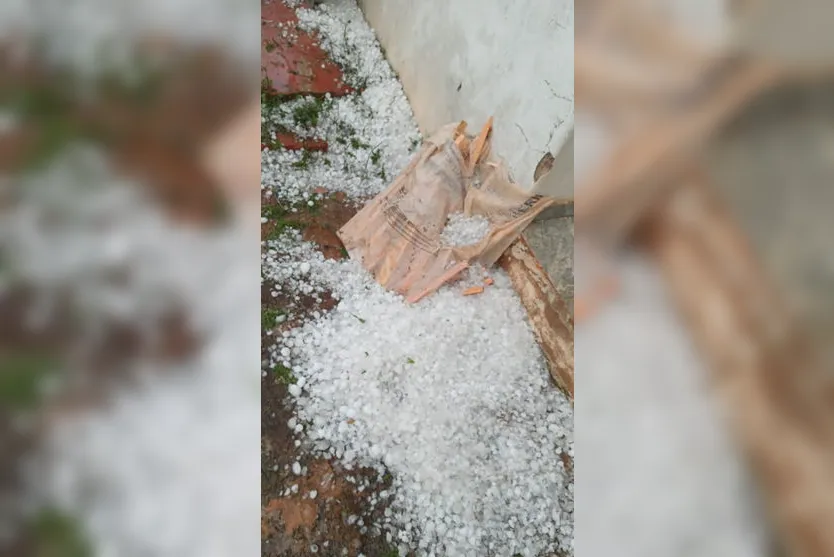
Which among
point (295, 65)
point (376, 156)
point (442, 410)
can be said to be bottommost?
point (442, 410)

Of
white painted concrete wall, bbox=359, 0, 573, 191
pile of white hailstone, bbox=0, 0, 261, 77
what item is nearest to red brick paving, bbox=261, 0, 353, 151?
white painted concrete wall, bbox=359, 0, 573, 191

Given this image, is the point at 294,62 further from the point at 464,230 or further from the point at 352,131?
the point at 464,230

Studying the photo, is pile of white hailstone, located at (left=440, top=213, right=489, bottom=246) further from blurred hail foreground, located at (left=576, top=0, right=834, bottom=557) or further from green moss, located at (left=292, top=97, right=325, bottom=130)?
blurred hail foreground, located at (left=576, top=0, right=834, bottom=557)

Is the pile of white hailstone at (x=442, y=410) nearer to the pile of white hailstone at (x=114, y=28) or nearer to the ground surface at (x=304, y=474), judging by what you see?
the ground surface at (x=304, y=474)

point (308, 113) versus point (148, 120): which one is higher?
point (308, 113)

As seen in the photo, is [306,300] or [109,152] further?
[306,300]

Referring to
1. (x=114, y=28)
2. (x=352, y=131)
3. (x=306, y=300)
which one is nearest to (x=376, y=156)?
(x=352, y=131)

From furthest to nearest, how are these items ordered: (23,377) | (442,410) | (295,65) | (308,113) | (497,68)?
(295,65) → (308,113) → (497,68) → (442,410) → (23,377)

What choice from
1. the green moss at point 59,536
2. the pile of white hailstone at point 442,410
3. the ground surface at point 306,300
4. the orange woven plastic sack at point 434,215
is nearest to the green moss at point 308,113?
the ground surface at point 306,300
